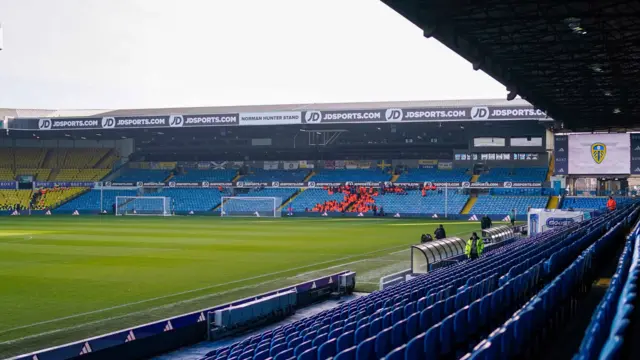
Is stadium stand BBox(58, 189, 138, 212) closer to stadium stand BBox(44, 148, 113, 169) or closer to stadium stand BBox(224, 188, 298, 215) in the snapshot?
stadium stand BBox(44, 148, 113, 169)

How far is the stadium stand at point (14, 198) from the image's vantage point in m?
69.1

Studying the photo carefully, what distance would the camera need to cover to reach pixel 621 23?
57.5ft

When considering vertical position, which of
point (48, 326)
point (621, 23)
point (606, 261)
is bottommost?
point (48, 326)

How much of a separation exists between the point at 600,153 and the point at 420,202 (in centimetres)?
2455

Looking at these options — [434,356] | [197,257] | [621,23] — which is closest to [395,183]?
[197,257]

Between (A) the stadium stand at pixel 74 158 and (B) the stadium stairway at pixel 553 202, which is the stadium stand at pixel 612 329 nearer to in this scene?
(B) the stadium stairway at pixel 553 202

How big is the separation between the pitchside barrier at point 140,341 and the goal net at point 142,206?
5259 cm

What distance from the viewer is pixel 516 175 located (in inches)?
2462

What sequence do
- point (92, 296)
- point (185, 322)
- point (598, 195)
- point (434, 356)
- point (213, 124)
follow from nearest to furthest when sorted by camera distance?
point (434, 356), point (185, 322), point (92, 296), point (598, 195), point (213, 124)

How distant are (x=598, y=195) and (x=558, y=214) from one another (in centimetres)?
2622

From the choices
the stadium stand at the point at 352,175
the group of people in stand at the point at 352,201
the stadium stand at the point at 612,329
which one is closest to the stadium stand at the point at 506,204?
the group of people in stand at the point at 352,201

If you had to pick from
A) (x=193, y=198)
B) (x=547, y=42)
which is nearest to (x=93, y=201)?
(x=193, y=198)

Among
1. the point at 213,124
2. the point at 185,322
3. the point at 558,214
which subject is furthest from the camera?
the point at 213,124

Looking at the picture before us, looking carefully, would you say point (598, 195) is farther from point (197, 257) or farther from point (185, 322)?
point (185, 322)
